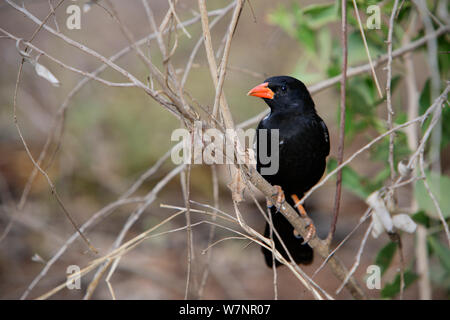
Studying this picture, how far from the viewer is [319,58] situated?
3855mm

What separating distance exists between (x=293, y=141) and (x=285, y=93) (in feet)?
1.28

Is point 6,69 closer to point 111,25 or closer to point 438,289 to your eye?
point 111,25

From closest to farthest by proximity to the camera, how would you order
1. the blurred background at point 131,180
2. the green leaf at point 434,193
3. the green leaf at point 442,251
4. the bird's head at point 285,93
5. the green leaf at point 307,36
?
the green leaf at point 434,193
the green leaf at point 442,251
the bird's head at point 285,93
the green leaf at point 307,36
the blurred background at point 131,180

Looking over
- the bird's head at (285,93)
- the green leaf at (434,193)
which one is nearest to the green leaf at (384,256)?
the green leaf at (434,193)

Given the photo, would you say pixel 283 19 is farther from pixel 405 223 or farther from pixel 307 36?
pixel 405 223

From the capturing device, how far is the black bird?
132 inches

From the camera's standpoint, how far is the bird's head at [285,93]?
11.3 ft

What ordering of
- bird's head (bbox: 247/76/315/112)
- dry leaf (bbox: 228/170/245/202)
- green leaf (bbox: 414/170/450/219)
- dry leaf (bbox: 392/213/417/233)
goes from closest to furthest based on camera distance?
dry leaf (bbox: 228/170/245/202) < dry leaf (bbox: 392/213/417/233) < green leaf (bbox: 414/170/450/219) < bird's head (bbox: 247/76/315/112)

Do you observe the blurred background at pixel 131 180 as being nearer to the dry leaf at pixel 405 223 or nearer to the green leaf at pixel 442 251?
the green leaf at pixel 442 251

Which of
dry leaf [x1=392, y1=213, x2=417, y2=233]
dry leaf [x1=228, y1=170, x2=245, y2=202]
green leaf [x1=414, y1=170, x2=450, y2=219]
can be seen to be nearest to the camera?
dry leaf [x1=228, y1=170, x2=245, y2=202]

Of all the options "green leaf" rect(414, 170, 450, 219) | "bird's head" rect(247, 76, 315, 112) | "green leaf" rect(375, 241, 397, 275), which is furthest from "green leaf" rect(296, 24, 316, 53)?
"green leaf" rect(375, 241, 397, 275)

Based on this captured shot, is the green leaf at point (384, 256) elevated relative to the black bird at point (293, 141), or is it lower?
lower

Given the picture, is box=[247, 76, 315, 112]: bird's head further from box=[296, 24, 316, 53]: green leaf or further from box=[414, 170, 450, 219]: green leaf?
box=[414, 170, 450, 219]: green leaf
